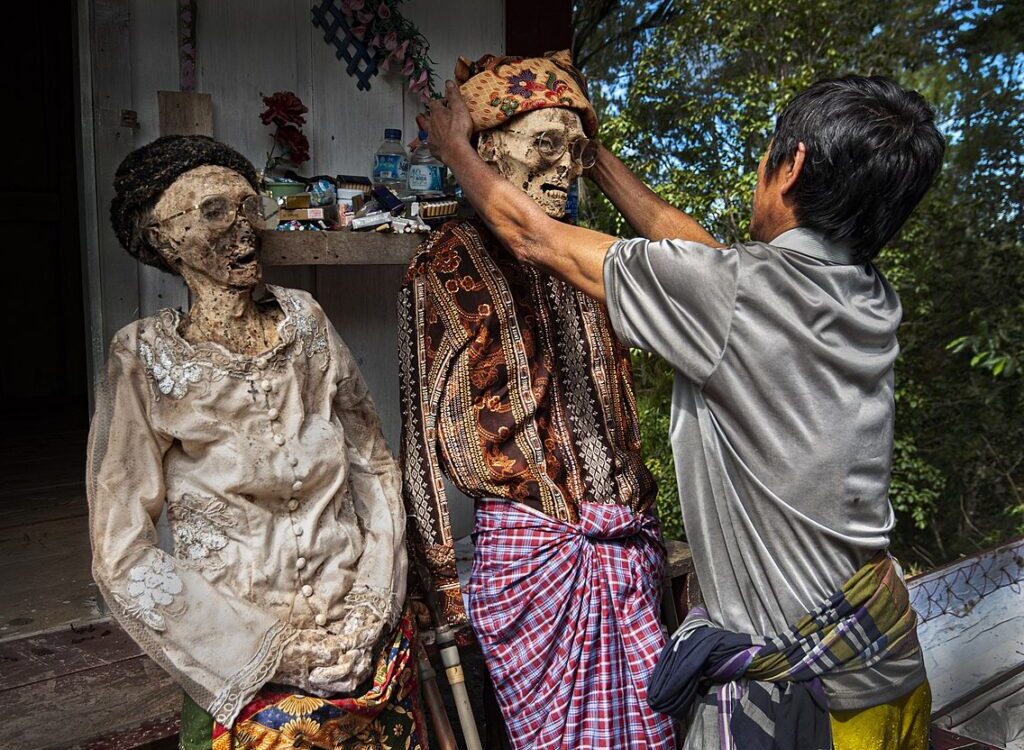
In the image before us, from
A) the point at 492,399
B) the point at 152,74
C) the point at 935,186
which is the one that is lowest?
the point at 492,399

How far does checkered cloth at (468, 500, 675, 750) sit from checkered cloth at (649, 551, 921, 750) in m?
0.41

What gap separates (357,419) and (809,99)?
1.27 metres

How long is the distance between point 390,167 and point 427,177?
0.55 ft

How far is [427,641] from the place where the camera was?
2.42 m

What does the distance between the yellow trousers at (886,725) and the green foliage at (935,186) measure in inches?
243

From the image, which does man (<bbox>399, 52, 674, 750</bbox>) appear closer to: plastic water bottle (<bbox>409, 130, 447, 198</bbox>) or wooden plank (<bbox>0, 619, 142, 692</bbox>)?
plastic water bottle (<bbox>409, 130, 447, 198</bbox>)

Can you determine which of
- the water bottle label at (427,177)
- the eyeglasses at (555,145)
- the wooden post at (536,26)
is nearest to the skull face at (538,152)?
the eyeglasses at (555,145)

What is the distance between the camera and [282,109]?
2959 millimetres

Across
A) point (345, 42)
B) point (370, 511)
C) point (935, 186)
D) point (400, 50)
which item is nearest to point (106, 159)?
point (345, 42)

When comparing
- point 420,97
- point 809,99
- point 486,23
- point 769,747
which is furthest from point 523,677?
point 486,23

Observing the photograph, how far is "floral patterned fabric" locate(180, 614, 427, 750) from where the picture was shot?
1.95m

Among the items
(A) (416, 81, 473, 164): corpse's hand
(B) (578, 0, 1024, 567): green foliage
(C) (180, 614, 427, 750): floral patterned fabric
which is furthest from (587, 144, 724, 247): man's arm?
(B) (578, 0, 1024, 567): green foliage

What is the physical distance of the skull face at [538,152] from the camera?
2410 millimetres

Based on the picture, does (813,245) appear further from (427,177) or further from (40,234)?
(40,234)
